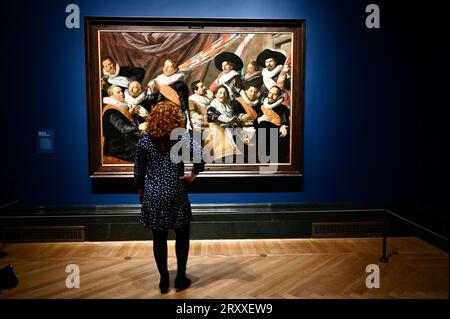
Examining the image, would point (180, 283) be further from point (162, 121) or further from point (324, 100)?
point (324, 100)

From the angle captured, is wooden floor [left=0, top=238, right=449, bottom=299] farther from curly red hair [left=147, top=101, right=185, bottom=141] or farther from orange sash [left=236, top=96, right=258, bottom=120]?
orange sash [left=236, top=96, right=258, bottom=120]

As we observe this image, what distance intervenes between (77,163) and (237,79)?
2.36 m

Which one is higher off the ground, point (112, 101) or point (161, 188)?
point (112, 101)

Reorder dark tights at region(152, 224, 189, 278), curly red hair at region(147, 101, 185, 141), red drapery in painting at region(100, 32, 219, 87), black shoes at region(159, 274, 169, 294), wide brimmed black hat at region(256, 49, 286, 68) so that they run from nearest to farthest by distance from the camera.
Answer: curly red hair at region(147, 101, 185, 141), dark tights at region(152, 224, 189, 278), black shoes at region(159, 274, 169, 294), red drapery in painting at region(100, 32, 219, 87), wide brimmed black hat at region(256, 49, 286, 68)

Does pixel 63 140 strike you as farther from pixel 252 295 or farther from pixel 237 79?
pixel 252 295

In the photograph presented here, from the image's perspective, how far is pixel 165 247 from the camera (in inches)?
128

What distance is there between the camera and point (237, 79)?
4.71m

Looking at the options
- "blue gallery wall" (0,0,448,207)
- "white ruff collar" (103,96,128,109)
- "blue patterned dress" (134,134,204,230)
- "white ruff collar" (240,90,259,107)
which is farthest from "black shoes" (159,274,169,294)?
"white ruff collar" (240,90,259,107)

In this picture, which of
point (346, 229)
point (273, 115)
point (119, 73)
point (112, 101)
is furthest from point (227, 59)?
Result: point (346, 229)

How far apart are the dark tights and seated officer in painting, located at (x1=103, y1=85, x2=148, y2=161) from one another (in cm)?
180

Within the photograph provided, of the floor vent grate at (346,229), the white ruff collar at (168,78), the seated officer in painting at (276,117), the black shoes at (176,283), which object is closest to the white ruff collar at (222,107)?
the seated officer in painting at (276,117)

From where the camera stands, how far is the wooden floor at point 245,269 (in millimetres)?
3377

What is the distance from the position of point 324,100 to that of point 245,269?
2.43 m

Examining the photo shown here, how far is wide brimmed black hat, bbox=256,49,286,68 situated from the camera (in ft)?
15.4
